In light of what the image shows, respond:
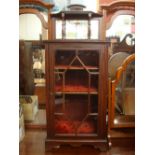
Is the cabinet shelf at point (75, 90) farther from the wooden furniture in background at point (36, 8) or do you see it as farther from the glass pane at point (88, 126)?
the wooden furniture in background at point (36, 8)

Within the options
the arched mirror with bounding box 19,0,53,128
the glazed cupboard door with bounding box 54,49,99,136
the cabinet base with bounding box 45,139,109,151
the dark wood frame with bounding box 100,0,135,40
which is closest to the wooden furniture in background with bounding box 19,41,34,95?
the arched mirror with bounding box 19,0,53,128

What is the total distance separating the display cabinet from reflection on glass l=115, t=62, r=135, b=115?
0.60ft

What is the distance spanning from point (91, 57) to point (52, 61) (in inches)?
12.4

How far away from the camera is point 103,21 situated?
2.15 metres

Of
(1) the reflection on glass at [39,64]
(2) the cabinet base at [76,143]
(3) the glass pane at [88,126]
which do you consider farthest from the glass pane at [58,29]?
(2) the cabinet base at [76,143]

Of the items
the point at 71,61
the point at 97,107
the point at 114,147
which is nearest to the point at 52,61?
the point at 71,61

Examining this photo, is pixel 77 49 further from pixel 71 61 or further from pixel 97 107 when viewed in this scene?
pixel 97 107

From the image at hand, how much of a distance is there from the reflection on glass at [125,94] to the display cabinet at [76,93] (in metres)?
0.18

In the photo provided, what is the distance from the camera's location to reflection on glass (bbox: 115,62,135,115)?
205cm

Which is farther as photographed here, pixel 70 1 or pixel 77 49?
pixel 70 1

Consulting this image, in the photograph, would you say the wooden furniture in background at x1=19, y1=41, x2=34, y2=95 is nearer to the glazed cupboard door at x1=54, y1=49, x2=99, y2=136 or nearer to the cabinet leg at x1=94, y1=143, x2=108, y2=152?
the glazed cupboard door at x1=54, y1=49, x2=99, y2=136

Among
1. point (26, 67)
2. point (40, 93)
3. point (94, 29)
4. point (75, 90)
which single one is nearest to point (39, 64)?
point (26, 67)
